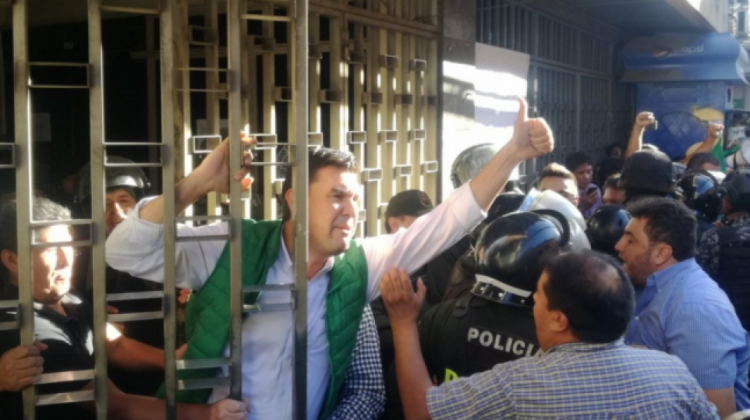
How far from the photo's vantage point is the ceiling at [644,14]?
9.60m

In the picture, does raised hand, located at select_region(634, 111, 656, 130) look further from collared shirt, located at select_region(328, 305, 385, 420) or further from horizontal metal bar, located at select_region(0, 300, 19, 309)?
horizontal metal bar, located at select_region(0, 300, 19, 309)

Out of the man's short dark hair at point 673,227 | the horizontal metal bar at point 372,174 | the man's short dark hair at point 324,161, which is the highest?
the man's short dark hair at point 324,161

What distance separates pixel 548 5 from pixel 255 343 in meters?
7.07

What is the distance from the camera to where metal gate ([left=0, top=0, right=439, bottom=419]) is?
211cm

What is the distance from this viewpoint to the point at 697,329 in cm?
287

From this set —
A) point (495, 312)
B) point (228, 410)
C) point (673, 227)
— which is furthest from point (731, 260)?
point (228, 410)

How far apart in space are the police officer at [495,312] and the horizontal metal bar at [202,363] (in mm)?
742

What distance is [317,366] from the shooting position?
2576mm

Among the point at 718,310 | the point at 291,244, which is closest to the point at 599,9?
the point at 718,310

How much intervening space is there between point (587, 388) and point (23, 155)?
1552mm

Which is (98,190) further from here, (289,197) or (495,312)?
(495,312)

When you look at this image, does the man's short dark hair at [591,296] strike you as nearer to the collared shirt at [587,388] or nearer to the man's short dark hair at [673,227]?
the collared shirt at [587,388]

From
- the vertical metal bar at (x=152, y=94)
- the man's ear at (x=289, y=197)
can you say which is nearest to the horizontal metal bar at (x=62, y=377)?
the man's ear at (x=289, y=197)

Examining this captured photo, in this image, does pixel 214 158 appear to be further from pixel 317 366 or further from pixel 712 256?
pixel 712 256
